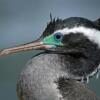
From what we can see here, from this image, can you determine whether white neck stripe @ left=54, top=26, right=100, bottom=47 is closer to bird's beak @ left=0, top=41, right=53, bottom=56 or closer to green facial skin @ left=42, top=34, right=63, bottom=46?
green facial skin @ left=42, top=34, right=63, bottom=46

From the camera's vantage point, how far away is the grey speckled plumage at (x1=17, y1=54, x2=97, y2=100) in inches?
220

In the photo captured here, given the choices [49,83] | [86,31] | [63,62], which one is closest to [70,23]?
[86,31]

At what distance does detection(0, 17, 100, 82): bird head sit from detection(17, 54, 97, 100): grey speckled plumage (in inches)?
3.3

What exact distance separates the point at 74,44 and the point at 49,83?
1.29 feet

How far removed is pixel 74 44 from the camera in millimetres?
5773

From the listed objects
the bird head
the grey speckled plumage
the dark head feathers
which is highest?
the dark head feathers

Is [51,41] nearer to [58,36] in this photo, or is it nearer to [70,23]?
[58,36]

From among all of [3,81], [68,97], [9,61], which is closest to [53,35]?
[68,97]

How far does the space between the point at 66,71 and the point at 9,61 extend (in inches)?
229

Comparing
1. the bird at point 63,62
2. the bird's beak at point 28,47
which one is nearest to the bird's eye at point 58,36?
the bird at point 63,62

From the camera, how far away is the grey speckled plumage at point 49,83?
5.58 m

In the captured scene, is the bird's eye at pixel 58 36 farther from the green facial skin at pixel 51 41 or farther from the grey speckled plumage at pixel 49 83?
the grey speckled plumage at pixel 49 83

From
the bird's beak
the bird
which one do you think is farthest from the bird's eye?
the bird's beak

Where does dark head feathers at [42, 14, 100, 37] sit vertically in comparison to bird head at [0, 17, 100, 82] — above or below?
above
